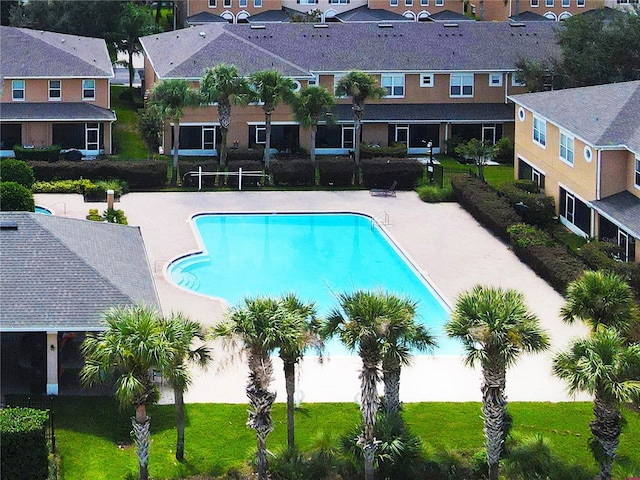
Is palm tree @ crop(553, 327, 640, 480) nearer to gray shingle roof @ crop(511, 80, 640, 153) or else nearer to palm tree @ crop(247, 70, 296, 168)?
gray shingle roof @ crop(511, 80, 640, 153)

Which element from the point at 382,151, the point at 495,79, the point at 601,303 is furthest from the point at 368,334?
the point at 495,79

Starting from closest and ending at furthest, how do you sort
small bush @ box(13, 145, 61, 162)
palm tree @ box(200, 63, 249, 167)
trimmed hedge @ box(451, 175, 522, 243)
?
trimmed hedge @ box(451, 175, 522, 243)
palm tree @ box(200, 63, 249, 167)
small bush @ box(13, 145, 61, 162)

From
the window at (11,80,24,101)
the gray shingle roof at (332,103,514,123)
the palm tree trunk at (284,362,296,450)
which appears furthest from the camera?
the gray shingle roof at (332,103,514,123)

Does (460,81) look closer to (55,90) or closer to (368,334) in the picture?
(55,90)

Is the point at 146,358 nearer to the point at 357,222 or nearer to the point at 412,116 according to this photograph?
the point at 357,222

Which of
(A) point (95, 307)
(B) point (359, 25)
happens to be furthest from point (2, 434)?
(B) point (359, 25)

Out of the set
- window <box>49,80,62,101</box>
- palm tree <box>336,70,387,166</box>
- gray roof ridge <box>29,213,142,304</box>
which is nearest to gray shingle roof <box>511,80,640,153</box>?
palm tree <box>336,70,387,166</box>
